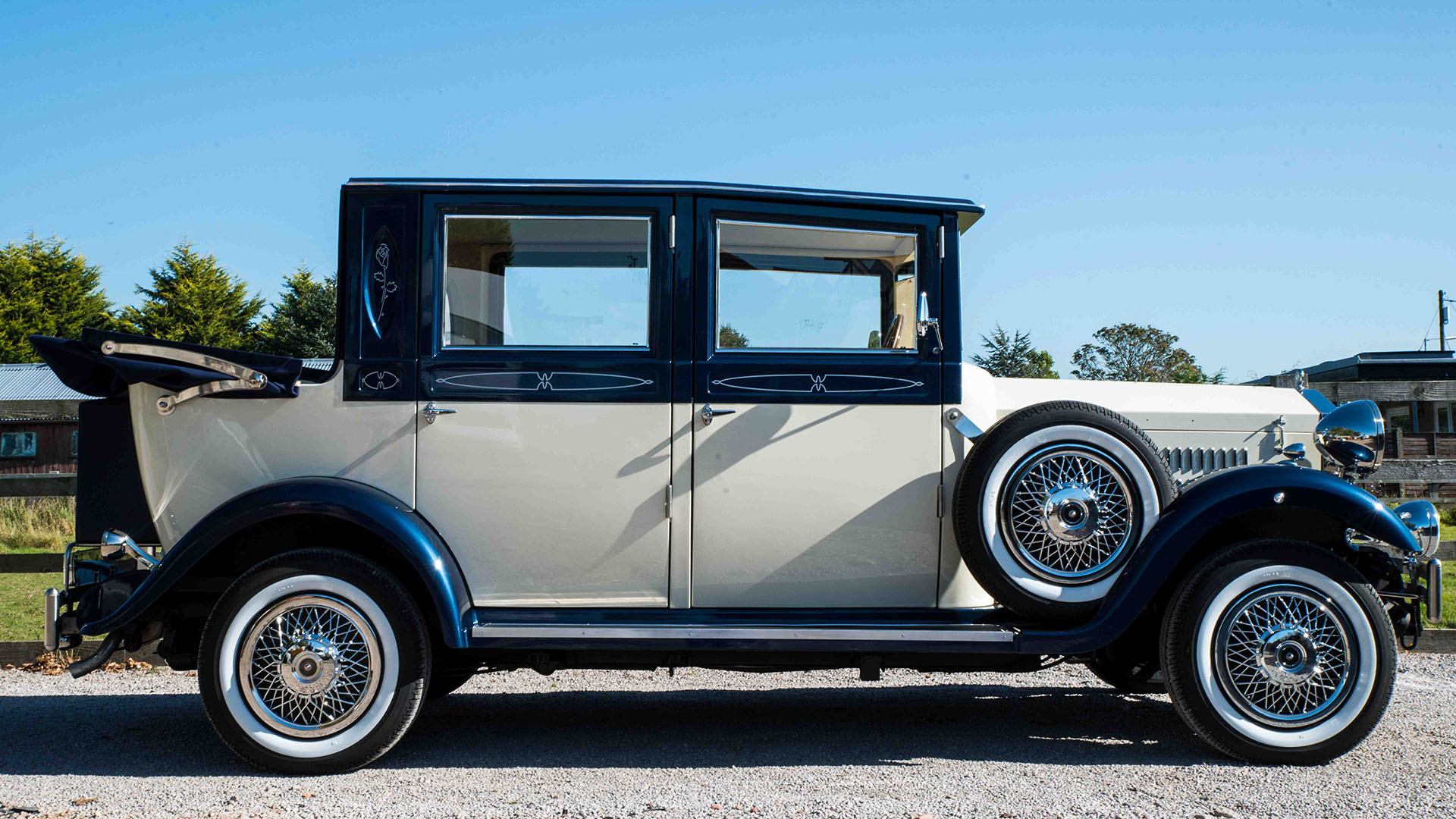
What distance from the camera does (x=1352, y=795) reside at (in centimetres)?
349

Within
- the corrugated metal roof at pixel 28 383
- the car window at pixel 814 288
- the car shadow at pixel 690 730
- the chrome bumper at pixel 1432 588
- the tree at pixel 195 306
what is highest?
the tree at pixel 195 306

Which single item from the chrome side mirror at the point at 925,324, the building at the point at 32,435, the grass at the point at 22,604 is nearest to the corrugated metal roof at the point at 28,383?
the building at the point at 32,435

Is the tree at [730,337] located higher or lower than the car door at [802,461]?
higher

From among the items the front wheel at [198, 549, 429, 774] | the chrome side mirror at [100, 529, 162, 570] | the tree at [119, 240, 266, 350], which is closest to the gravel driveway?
the front wheel at [198, 549, 429, 774]

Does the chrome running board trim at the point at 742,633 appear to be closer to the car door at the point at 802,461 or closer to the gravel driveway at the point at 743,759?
the car door at the point at 802,461

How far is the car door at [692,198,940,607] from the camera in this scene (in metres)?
4.04

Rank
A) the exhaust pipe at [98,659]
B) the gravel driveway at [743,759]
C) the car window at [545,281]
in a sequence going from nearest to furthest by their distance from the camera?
the gravel driveway at [743,759], the exhaust pipe at [98,659], the car window at [545,281]

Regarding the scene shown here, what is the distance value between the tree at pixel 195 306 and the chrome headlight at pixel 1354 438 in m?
48.5

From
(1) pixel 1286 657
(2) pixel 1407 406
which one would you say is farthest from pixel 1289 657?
(2) pixel 1407 406

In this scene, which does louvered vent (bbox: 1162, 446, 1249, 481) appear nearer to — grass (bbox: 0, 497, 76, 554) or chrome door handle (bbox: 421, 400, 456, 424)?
chrome door handle (bbox: 421, 400, 456, 424)

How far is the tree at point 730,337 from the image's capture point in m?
4.11

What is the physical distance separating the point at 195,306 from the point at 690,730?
164 ft

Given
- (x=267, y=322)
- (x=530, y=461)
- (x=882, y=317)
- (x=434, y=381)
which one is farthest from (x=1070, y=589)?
(x=267, y=322)

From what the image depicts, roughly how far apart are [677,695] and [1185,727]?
2.42 m
